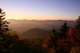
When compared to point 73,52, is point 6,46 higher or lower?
higher

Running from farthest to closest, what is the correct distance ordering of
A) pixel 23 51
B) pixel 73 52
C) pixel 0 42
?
pixel 23 51, pixel 73 52, pixel 0 42

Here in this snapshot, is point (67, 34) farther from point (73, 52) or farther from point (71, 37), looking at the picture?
point (73, 52)

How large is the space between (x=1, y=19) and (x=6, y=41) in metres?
3.56

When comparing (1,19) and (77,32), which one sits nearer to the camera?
(1,19)

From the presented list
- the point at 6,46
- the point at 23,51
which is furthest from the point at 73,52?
the point at 23,51

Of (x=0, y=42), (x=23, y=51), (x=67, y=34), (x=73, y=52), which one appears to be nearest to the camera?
(x=0, y=42)

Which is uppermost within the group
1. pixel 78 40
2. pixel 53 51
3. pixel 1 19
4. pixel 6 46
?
pixel 1 19

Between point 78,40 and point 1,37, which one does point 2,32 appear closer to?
point 1,37

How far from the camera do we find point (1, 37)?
1082 inches

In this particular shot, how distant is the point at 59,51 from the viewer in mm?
61531

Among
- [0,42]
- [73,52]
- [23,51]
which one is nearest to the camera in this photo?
[0,42]

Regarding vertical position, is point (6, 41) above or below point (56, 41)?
above

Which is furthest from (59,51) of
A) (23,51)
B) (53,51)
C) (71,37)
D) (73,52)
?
(23,51)

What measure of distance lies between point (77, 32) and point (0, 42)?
39.0 m
